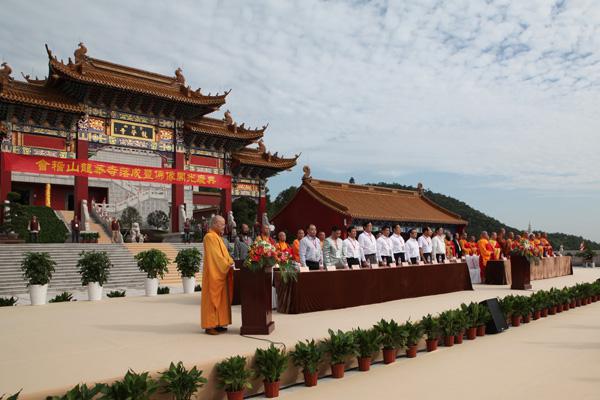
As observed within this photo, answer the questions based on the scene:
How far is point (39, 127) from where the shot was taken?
18188mm

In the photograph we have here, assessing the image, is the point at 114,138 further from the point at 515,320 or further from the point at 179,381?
the point at 179,381

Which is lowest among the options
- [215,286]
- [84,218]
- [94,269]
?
[215,286]

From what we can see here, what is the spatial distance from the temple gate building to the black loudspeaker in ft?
53.6

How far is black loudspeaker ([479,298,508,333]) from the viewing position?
6324 mm

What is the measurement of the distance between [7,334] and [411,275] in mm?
6444

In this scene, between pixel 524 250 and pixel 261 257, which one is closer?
pixel 261 257

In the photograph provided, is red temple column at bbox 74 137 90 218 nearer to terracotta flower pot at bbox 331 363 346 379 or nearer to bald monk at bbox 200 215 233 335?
bald monk at bbox 200 215 233 335

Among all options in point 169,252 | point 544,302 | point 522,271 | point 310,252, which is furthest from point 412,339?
point 169,252

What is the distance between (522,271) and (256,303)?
761cm

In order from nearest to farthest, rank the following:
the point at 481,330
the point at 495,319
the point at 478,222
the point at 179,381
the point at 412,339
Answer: the point at 179,381
the point at 412,339
the point at 481,330
the point at 495,319
the point at 478,222

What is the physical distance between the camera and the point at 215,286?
5266 millimetres

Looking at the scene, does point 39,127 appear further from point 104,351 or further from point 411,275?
point 104,351

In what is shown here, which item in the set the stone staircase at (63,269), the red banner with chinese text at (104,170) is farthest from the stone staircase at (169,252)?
the red banner with chinese text at (104,170)

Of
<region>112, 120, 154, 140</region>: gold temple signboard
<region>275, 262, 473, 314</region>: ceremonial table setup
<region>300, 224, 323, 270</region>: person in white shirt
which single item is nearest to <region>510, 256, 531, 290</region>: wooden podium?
<region>275, 262, 473, 314</region>: ceremonial table setup
